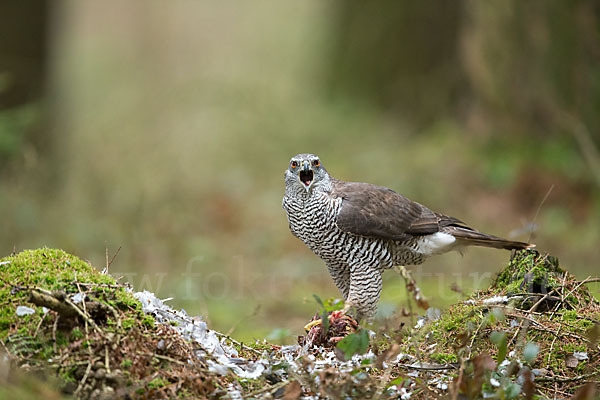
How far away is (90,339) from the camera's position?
2939 mm

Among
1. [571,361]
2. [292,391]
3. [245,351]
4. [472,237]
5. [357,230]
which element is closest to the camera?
[292,391]

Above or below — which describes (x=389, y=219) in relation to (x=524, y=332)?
above

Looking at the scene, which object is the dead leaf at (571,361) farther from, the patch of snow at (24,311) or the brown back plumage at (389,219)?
the patch of snow at (24,311)

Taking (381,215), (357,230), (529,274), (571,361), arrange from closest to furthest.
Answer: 1. (571,361)
2. (529,274)
3. (357,230)
4. (381,215)

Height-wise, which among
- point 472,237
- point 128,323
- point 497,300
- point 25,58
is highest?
point 25,58

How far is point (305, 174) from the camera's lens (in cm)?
482

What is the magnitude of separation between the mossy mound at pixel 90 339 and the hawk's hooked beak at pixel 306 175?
6.11 feet

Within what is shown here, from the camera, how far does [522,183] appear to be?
9594mm

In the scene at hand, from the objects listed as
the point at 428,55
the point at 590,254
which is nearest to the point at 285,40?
the point at 428,55

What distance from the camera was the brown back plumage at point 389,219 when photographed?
468 cm

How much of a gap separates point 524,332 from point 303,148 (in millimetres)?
9601

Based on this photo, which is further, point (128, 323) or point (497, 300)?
point (497, 300)

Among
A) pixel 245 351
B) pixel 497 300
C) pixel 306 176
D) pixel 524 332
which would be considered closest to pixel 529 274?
pixel 497 300

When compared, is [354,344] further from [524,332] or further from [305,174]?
[305,174]
